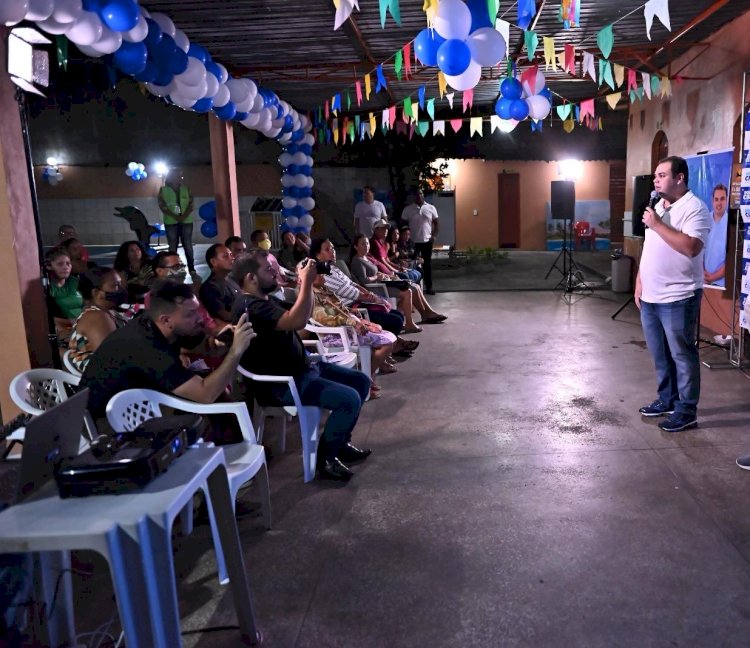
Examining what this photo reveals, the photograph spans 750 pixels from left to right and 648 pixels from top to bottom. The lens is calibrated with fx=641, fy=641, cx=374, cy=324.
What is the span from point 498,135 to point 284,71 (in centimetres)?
873

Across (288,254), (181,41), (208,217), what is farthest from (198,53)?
(208,217)

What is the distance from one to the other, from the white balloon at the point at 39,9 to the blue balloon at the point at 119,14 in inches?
17.6

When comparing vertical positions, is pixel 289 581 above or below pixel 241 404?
below

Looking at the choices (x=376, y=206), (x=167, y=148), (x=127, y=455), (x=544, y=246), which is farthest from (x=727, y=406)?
(x=167, y=148)

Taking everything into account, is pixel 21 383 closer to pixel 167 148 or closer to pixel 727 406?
pixel 727 406

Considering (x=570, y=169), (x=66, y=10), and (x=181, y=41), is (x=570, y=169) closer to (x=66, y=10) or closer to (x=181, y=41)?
(x=181, y=41)

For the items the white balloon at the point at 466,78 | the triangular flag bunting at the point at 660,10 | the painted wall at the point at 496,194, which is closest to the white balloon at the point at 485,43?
the white balloon at the point at 466,78

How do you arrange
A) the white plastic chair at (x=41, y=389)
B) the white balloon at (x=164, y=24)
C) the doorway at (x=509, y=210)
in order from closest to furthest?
1. the white plastic chair at (x=41, y=389)
2. the white balloon at (x=164, y=24)
3. the doorway at (x=509, y=210)

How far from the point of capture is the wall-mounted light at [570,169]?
51.4 feet

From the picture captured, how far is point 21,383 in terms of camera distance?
279 centimetres

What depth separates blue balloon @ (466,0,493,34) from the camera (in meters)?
4.53

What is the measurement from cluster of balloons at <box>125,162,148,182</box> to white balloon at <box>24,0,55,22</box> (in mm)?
12176

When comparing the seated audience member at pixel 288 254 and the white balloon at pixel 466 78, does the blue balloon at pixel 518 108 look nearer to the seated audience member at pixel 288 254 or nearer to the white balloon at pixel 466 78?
the white balloon at pixel 466 78

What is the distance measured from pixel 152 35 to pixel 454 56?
6.88 ft
